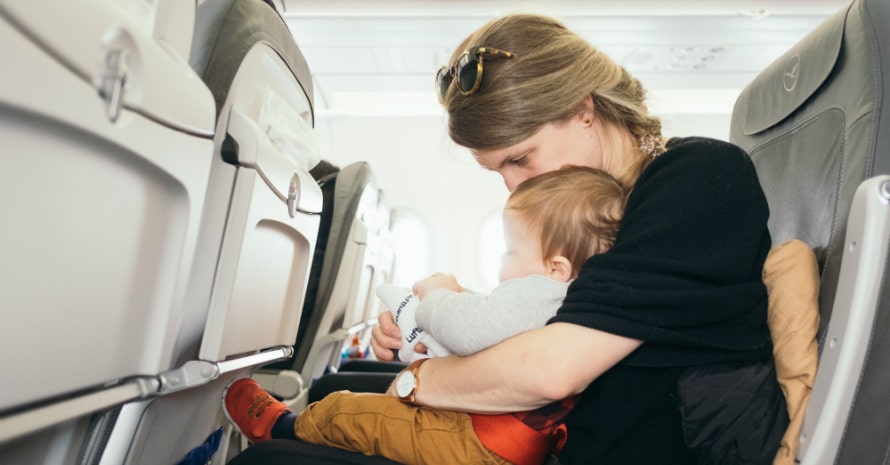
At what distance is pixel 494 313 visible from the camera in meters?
1.35

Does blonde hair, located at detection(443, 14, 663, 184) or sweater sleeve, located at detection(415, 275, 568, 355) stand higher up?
blonde hair, located at detection(443, 14, 663, 184)

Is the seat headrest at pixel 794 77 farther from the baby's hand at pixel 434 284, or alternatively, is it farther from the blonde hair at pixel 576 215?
the baby's hand at pixel 434 284

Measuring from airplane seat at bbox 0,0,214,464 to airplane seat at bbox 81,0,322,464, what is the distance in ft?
0.31

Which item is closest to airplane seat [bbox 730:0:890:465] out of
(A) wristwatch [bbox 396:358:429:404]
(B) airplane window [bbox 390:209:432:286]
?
(A) wristwatch [bbox 396:358:429:404]

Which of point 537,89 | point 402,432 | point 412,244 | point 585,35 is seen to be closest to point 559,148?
point 537,89

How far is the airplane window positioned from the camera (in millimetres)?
8367

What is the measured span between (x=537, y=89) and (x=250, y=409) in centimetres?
105

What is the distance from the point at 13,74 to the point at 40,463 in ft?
2.12

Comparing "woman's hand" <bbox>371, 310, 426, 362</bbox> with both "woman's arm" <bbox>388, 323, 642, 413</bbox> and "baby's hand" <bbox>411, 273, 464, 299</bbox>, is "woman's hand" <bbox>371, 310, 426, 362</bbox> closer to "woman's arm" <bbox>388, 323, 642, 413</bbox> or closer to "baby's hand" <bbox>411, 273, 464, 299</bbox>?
"baby's hand" <bbox>411, 273, 464, 299</bbox>

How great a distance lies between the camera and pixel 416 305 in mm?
1575

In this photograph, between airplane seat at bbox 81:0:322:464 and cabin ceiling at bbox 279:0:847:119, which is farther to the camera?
cabin ceiling at bbox 279:0:847:119

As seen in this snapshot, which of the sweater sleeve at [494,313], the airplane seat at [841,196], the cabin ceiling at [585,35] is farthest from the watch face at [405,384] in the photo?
the cabin ceiling at [585,35]

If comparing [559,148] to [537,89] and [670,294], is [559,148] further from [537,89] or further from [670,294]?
[670,294]

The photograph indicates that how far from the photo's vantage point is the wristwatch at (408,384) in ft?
4.73
